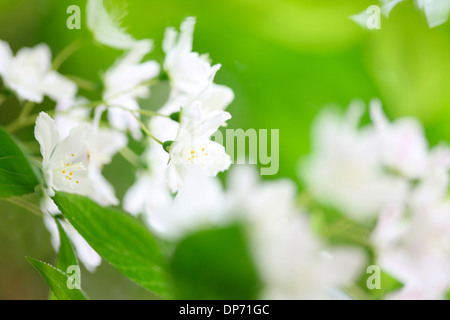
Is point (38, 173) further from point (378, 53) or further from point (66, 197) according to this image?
point (378, 53)

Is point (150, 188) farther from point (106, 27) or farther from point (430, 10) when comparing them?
point (430, 10)

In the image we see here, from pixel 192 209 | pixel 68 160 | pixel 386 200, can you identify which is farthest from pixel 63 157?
pixel 386 200

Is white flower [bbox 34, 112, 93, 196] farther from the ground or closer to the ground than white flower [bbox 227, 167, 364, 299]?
farther from the ground

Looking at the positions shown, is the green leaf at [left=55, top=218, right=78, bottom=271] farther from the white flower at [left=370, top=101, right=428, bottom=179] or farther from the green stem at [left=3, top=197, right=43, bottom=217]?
the white flower at [left=370, top=101, right=428, bottom=179]

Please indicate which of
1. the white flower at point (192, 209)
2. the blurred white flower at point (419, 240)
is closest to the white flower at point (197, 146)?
the white flower at point (192, 209)

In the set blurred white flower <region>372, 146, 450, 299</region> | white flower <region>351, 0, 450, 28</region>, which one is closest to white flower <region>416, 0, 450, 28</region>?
Result: white flower <region>351, 0, 450, 28</region>
